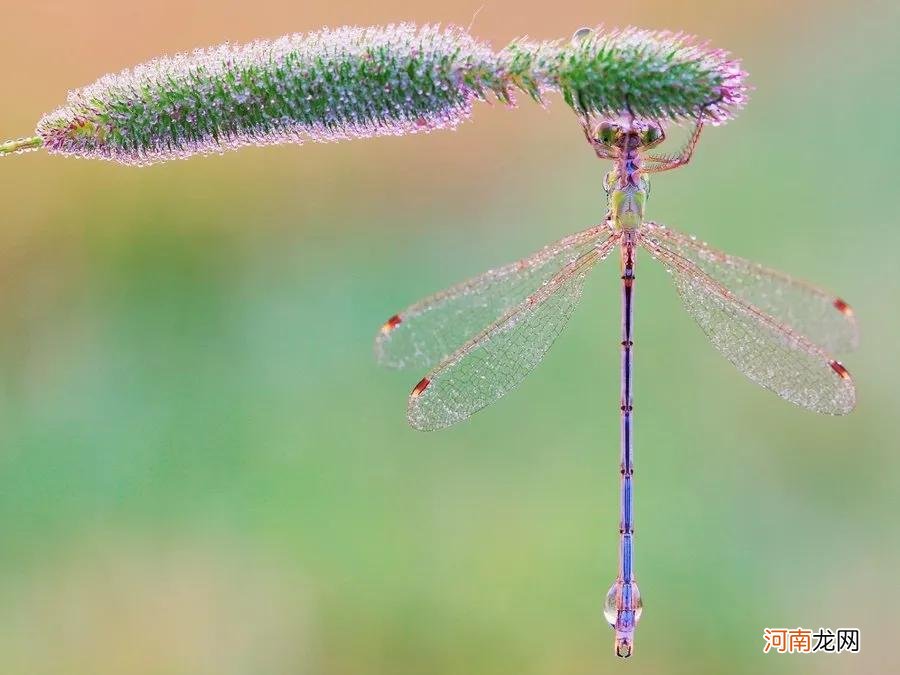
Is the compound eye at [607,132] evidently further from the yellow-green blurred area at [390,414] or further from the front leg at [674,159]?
the yellow-green blurred area at [390,414]

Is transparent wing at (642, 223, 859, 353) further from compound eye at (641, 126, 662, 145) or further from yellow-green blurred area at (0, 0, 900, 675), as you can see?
yellow-green blurred area at (0, 0, 900, 675)

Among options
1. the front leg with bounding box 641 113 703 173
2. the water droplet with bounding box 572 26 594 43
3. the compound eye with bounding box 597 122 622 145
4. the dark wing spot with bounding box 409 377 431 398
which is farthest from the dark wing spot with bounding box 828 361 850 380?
the water droplet with bounding box 572 26 594 43

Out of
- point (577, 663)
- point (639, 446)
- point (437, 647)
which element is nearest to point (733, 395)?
point (639, 446)

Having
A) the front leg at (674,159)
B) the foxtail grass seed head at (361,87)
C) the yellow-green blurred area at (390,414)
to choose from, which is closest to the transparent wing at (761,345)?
the front leg at (674,159)

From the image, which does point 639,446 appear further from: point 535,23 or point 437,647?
point 535,23

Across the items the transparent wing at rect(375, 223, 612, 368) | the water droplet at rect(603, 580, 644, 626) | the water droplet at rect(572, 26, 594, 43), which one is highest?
the water droplet at rect(572, 26, 594, 43)

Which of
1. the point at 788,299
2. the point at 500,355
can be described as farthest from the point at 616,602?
the point at 788,299
